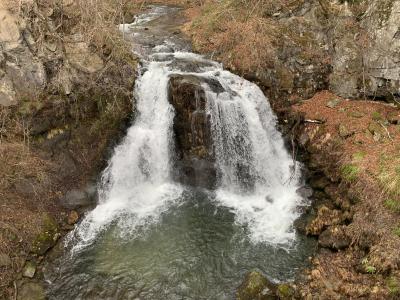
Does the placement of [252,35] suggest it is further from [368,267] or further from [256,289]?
[256,289]

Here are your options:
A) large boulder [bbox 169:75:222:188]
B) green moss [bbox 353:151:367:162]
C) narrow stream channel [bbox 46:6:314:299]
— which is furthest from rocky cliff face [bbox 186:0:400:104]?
green moss [bbox 353:151:367:162]

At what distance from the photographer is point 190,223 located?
11.0 meters

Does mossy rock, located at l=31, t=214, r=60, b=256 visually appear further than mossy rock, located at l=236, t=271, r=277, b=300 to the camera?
Yes

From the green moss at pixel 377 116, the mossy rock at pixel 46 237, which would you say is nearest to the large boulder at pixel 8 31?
the mossy rock at pixel 46 237

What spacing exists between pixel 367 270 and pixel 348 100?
21.9ft

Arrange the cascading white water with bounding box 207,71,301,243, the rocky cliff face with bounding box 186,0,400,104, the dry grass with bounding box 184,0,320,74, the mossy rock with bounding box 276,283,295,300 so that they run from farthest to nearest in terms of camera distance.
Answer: the dry grass with bounding box 184,0,320,74, the rocky cliff face with bounding box 186,0,400,104, the cascading white water with bounding box 207,71,301,243, the mossy rock with bounding box 276,283,295,300

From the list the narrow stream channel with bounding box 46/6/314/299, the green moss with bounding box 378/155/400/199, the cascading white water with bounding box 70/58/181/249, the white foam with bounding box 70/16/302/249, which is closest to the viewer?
the narrow stream channel with bounding box 46/6/314/299

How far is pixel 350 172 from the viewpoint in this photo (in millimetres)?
11031

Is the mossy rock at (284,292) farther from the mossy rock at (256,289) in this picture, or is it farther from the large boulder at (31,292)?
the large boulder at (31,292)

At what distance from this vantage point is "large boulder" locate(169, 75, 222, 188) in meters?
12.4

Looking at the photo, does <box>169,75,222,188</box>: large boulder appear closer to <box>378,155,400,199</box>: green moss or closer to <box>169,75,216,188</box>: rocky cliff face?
<box>169,75,216,188</box>: rocky cliff face

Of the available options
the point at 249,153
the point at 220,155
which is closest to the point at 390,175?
the point at 249,153

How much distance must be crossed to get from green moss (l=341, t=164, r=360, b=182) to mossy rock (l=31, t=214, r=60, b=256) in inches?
330

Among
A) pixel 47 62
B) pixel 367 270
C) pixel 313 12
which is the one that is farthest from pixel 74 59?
pixel 367 270
